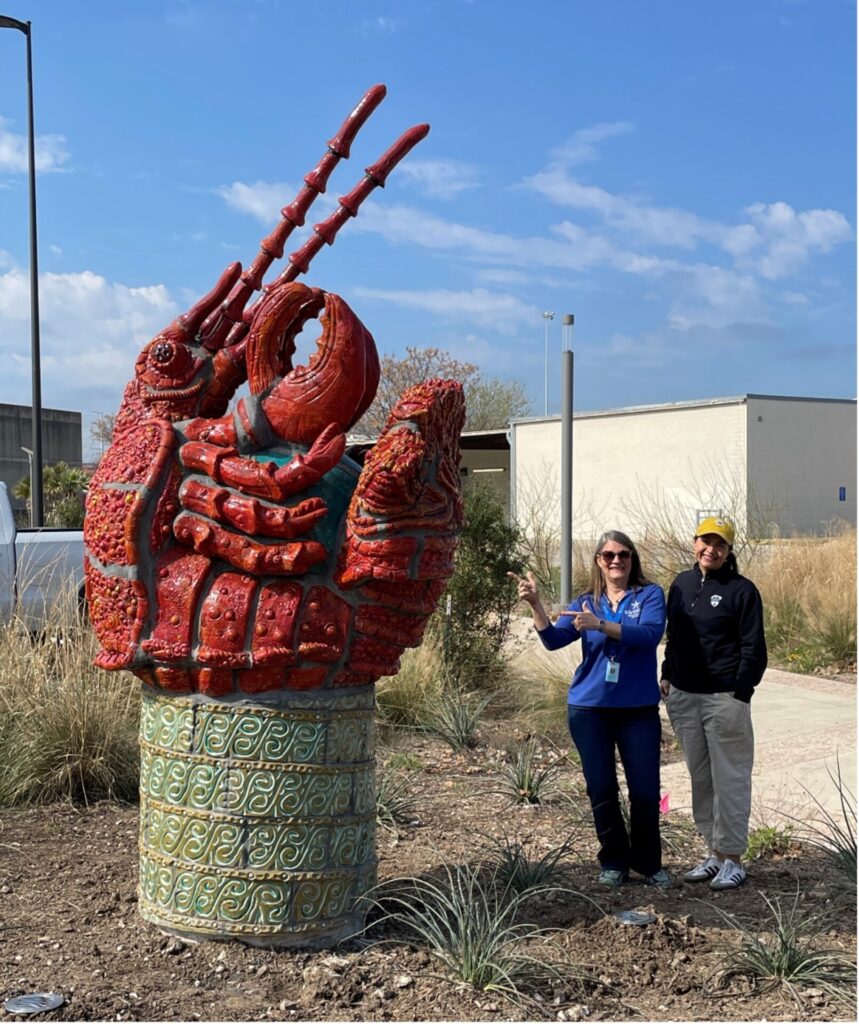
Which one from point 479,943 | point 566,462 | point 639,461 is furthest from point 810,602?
point 639,461

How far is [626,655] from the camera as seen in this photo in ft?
13.8

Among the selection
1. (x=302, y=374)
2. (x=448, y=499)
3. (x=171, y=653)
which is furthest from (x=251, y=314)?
(x=171, y=653)

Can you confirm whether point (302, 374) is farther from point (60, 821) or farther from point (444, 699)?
point (444, 699)

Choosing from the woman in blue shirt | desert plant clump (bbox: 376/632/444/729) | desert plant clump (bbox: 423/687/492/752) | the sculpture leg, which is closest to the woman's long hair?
the woman in blue shirt

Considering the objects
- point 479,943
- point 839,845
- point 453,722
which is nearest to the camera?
point 479,943

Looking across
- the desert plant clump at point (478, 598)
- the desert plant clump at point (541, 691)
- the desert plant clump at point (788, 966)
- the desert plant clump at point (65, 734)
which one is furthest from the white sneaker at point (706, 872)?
the desert plant clump at point (478, 598)

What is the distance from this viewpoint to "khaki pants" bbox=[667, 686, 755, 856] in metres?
4.26

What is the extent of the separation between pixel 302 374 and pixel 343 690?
102cm

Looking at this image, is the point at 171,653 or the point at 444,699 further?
the point at 444,699

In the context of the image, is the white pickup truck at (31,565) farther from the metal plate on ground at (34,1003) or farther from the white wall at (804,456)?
the white wall at (804,456)

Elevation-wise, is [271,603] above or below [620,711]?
above

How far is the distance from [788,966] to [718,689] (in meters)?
1.24

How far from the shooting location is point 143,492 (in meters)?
3.20

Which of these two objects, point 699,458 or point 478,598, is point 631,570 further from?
point 699,458
